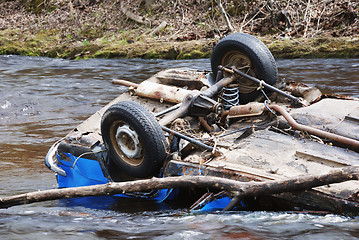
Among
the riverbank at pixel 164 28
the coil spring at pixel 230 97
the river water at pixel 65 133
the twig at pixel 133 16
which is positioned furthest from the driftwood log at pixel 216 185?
the twig at pixel 133 16

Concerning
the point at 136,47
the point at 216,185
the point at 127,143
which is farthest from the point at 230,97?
the point at 136,47

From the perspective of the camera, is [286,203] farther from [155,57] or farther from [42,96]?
[155,57]

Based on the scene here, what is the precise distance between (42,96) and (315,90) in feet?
22.5

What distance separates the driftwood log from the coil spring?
2.29m

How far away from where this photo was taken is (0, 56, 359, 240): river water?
12.6ft

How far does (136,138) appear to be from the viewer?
4.61 meters

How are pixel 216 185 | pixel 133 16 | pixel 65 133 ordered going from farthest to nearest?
pixel 133 16 → pixel 65 133 → pixel 216 185

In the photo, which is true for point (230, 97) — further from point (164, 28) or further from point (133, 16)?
point (133, 16)

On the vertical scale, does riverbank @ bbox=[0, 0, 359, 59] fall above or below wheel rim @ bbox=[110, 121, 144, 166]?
above

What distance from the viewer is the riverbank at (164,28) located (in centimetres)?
1261

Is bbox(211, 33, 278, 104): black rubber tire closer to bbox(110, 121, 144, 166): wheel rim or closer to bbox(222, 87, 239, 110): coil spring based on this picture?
bbox(222, 87, 239, 110): coil spring

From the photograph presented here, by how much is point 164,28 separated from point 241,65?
9709 mm

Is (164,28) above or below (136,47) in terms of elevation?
above

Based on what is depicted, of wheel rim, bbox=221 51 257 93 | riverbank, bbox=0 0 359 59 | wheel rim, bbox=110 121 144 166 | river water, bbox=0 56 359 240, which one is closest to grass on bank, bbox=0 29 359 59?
riverbank, bbox=0 0 359 59
